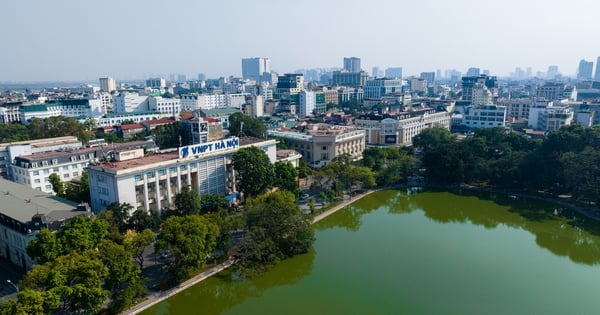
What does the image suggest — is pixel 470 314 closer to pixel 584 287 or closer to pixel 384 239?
pixel 584 287

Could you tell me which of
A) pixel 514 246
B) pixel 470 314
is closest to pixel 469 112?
pixel 514 246

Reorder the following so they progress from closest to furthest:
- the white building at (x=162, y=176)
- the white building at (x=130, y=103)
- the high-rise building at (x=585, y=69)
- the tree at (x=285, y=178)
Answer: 1. the white building at (x=162, y=176)
2. the tree at (x=285, y=178)
3. the white building at (x=130, y=103)
4. the high-rise building at (x=585, y=69)

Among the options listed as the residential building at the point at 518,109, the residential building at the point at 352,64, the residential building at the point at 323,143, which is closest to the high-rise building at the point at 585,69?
the residential building at the point at 352,64

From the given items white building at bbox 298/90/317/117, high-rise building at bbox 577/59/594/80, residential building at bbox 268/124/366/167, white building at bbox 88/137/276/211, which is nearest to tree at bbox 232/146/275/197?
white building at bbox 88/137/276/211

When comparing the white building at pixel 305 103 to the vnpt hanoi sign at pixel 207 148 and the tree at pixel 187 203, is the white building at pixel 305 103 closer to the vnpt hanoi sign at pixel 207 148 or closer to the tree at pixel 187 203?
the vnpt hanoi sign at pixel 207 148

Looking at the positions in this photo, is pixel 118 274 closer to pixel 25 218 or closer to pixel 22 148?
pixel 25 218

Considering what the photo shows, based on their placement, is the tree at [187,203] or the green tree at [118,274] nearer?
the green tree at [118,274]

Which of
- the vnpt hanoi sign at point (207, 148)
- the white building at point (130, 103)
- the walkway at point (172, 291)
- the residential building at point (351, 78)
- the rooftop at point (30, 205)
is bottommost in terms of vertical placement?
the walkway at point (172, 291)

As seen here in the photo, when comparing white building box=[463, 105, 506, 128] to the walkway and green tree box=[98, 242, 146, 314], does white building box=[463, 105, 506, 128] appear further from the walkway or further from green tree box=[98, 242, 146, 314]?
green tree box=[98, 242, 146, 314]
